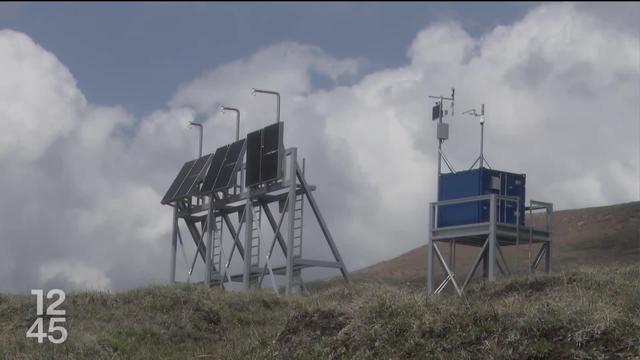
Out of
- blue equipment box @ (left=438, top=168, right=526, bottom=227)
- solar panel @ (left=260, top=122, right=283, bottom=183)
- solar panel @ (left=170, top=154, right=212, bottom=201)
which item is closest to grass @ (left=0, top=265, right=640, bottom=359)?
blue equipment box @ (left=438, top=168, right=526, bottom=227)

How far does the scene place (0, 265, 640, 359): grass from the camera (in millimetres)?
12414

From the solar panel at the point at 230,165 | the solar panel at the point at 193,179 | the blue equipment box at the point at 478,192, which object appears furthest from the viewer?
the solar panel at the point at 193,179

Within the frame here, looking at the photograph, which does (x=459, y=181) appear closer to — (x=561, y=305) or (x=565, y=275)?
(x=565, y=275)

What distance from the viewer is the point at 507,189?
26.8 m

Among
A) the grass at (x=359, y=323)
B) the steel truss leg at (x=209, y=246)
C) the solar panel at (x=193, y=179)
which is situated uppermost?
the solar panel at (x=193, y=179)

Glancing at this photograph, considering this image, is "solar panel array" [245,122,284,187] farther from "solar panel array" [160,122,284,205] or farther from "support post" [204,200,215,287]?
"support post" [204,200,215,287]

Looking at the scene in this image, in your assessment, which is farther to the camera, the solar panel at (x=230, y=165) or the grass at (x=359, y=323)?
the solar panel at (x=230, y=165)

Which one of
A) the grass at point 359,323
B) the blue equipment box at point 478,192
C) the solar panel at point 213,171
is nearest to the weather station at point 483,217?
the blue equipment box at point 478,192

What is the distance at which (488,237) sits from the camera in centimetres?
2566

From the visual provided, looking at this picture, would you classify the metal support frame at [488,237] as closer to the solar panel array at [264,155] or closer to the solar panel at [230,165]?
the solar panel array at [264,155]

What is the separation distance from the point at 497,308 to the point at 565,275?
6202mm

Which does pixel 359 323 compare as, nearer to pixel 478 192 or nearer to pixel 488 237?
pixel 488 237

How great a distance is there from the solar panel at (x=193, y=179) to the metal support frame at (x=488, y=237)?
11.3 metres

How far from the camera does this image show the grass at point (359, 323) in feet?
40.7
